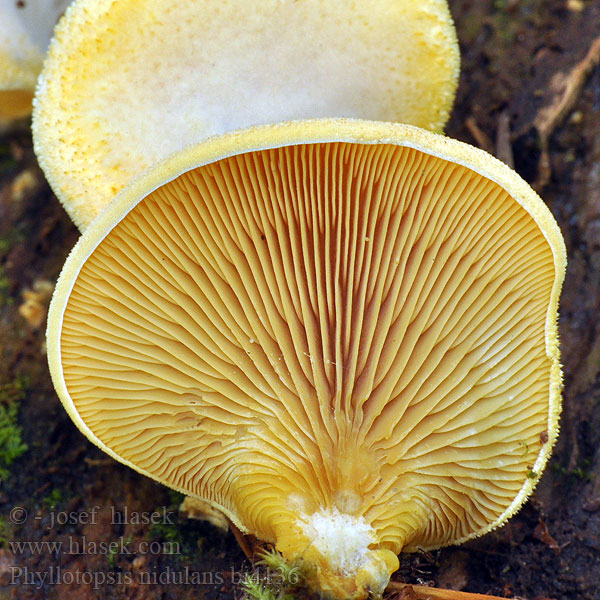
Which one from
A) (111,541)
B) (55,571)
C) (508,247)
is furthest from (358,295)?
(55,571)

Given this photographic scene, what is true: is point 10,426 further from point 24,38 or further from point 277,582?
point 24,38

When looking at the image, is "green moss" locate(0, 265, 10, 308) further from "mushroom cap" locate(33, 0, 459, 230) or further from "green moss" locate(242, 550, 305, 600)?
"green moss" locate(242, 550, 305, 600)

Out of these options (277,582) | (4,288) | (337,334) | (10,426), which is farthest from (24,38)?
(277,582)

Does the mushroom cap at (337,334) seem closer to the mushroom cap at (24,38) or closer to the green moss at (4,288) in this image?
the green moss at (4,288)

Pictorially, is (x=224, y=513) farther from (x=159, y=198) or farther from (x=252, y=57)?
(x=252, y=57)

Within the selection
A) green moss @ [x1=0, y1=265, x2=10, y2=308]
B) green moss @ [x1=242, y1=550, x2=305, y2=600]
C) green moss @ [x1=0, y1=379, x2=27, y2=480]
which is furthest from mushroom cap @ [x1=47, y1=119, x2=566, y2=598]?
green moss @ [x1=0, y1=265, x2=10, y2=308]
